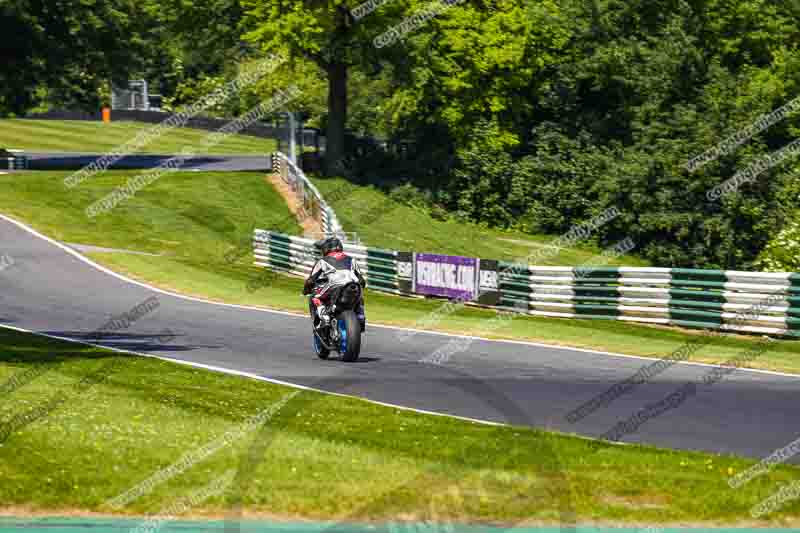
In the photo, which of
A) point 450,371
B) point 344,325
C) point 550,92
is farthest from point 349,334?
point 550,92

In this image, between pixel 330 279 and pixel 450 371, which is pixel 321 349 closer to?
pixel 330 279

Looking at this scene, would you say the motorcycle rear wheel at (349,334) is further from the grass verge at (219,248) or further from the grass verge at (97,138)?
the grass verge at (97,138)

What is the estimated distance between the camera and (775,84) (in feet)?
158

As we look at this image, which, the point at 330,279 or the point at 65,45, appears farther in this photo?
the point at 65,45

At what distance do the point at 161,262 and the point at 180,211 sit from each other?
10110mm

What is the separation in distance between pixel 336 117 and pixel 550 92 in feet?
30.0

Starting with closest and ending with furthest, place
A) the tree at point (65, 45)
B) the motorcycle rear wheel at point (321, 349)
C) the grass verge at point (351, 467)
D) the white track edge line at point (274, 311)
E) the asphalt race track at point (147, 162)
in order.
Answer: the grass verge at point (351, 467), the motorcycle rear wheel at point (321, 349), the white track edge line at point (274, 311), the tree at point (65, 45), the asphalt race track at point (147, 162)

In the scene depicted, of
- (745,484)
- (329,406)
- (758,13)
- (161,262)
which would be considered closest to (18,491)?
(329,406)

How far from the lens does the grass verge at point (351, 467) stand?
865 cm

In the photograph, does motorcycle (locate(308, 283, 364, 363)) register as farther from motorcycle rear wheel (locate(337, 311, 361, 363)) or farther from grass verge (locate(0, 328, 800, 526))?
grass verge (locate(0, 328, 800, 526))

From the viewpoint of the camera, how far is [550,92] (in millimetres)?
52031

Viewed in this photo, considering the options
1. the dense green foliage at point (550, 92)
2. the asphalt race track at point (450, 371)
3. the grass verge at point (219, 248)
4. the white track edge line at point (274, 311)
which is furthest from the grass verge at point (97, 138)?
the asphalt race track at point (450, 371)

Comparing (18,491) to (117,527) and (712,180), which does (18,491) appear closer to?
(117,527)

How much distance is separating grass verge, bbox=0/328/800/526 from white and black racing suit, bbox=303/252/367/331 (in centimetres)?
449
